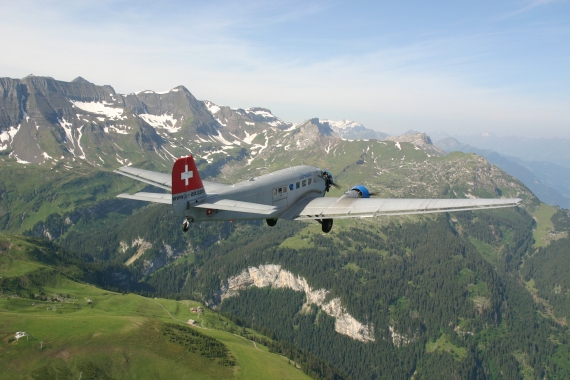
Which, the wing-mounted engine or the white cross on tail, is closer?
the white cross on tail

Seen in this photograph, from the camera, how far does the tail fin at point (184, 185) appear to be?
95.5ft

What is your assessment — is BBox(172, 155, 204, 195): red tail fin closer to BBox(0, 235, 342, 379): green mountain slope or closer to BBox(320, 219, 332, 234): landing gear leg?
BBox(320, 219, 332, 234): landing gear leg

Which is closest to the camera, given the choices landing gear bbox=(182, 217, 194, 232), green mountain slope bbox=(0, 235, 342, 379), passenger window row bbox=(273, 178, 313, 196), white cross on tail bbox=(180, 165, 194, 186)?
landing gear bbox=(182, 217, 194, 232)

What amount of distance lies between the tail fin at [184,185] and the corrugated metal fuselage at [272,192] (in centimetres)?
78

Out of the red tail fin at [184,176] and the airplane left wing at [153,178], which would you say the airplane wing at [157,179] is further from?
the red tail fin at [184,176]

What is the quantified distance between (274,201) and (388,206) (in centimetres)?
1199

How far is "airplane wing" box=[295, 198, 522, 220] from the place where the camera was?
29266mm

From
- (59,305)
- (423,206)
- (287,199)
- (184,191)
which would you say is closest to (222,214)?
(184,191)

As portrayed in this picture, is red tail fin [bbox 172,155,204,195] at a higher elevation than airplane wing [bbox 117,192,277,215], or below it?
higher

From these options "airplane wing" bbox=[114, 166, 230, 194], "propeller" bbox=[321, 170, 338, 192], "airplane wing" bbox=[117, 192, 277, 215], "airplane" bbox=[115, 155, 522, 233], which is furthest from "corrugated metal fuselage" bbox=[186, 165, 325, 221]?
"airplane wing" bbox=[114, 166, 230, 194]

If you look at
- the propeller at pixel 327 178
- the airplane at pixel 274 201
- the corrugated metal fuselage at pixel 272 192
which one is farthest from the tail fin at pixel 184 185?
the propeller at pixel 327 178

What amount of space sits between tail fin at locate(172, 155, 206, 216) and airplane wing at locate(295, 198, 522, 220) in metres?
10.5

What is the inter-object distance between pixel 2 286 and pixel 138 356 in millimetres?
109966

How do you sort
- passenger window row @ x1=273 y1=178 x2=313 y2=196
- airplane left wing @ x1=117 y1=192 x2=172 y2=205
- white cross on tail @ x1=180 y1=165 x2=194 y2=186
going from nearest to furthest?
1. white cross on tail @ x1=180 y1=165 x2=194 y2=186
2. airplane left wing @ x1=117 y1=192 x2=172 y2=205
3. passenger window row @ x1=273 y1=178 x2=313 y2=196
